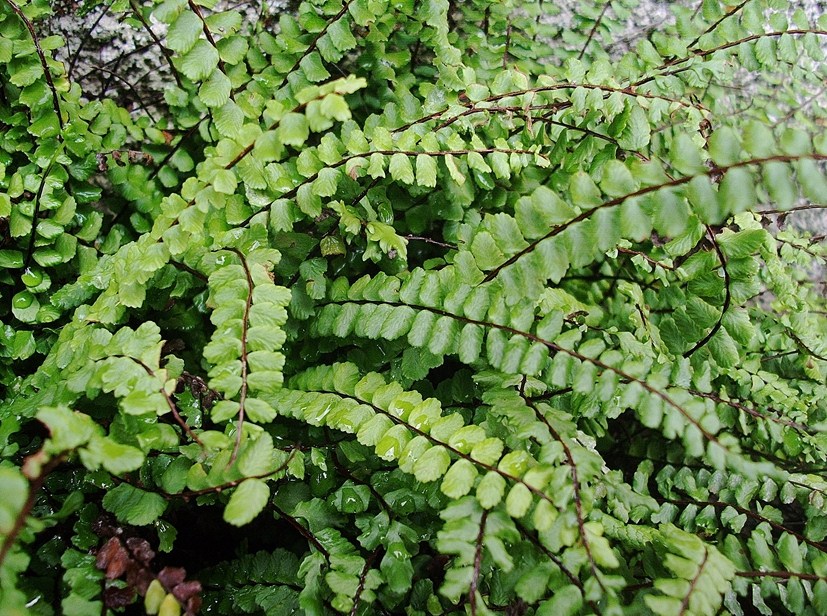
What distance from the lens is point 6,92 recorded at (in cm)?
160

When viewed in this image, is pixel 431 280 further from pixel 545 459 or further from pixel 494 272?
pixel 545 459

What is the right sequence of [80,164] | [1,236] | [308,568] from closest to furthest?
[308,568] < [1,236] < [80,164]

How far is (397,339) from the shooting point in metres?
1.47

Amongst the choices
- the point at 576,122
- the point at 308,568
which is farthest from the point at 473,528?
the point at 576,122

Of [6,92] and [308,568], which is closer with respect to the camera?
[308,568]

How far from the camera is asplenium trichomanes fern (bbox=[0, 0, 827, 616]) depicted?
100 cm

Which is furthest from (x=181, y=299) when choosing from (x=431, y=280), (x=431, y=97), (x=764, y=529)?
(x=764, y=529)

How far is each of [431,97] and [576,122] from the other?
0.45 metres

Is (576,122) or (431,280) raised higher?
(576,122)

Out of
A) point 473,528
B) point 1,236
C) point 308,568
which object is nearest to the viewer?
point 473,528

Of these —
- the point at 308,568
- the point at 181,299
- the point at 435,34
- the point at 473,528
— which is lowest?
the point at 308,568

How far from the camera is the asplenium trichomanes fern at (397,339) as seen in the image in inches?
39.3

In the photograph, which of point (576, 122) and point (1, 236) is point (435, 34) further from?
point (1, 236)

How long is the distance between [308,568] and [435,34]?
4.96 feet
